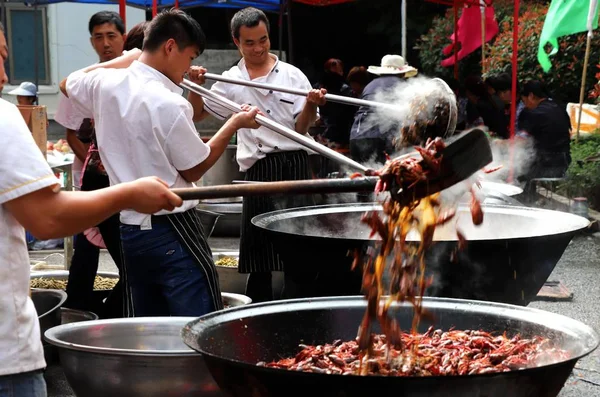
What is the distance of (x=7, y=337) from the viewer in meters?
2.52

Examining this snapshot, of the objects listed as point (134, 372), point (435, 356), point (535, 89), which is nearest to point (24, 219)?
point (134, 372)

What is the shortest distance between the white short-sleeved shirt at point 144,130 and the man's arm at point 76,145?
5.96 feet

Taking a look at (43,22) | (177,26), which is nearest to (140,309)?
(177,26)

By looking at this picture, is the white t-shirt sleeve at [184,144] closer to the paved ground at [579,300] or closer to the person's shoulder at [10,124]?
the person's shoulder at [10,124]

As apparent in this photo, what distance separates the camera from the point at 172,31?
167 inches

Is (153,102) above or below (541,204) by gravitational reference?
above

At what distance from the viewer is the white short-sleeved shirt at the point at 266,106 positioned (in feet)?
19.5

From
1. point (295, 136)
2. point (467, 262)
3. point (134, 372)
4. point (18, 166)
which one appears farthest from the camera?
point (295, 136)

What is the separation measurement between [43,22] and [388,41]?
23.2 ft

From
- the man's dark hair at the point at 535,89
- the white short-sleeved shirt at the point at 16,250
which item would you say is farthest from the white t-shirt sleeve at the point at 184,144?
the man's dark hair at the point at 535,89

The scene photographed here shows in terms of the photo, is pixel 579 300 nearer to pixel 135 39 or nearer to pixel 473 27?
pixel 135 39

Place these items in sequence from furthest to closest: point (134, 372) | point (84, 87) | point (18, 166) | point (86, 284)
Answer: point (86, 284), point (84, 87), point (134, 372), point (18, 166)

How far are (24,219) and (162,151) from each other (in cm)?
167

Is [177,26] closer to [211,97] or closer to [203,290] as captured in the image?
[211,97]
